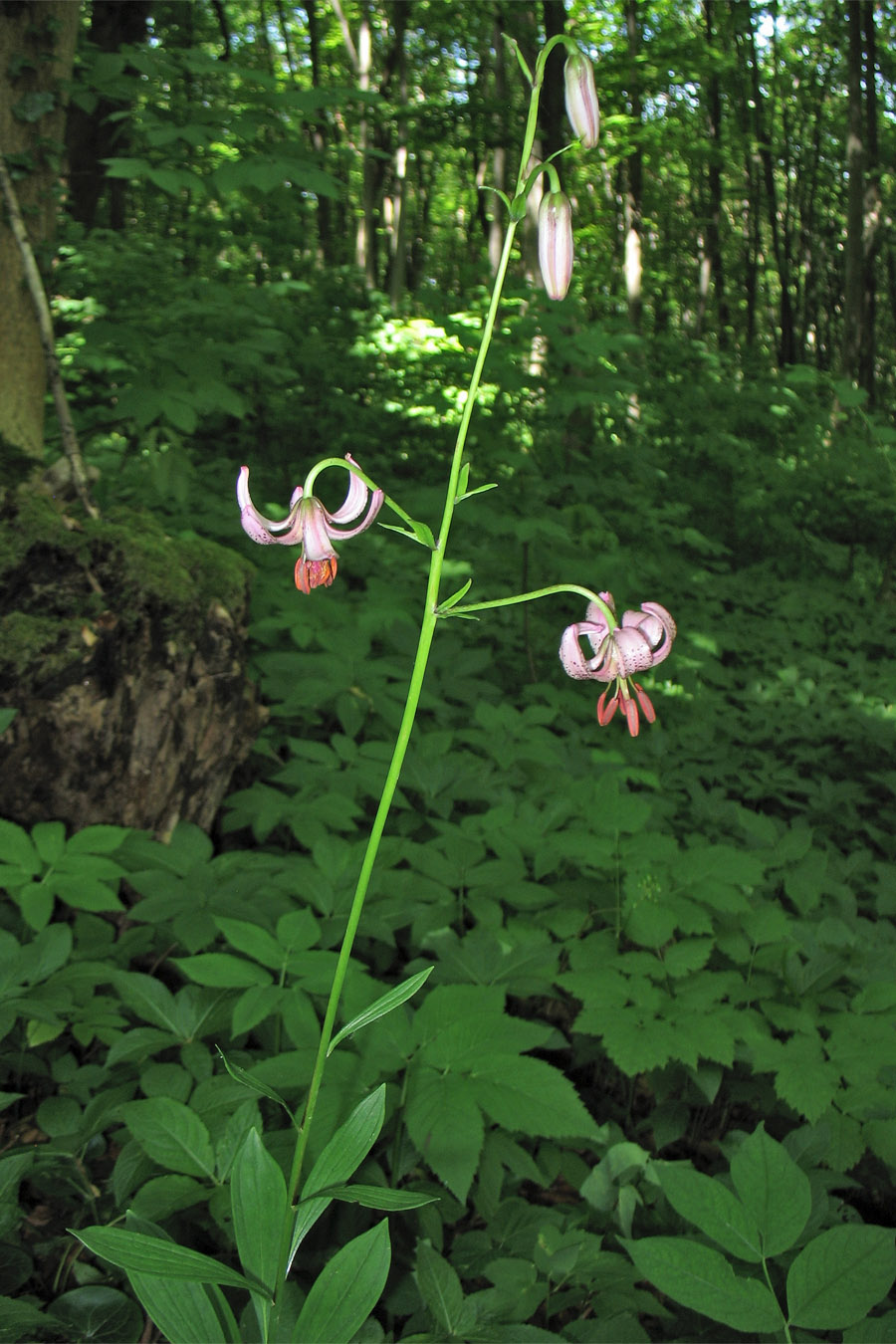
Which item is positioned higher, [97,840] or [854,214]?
[854,214]

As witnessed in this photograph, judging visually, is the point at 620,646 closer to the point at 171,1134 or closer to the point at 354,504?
the point at 354,504

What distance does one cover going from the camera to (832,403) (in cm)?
708

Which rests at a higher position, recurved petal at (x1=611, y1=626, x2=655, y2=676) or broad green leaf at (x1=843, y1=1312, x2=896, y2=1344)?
recurved petal at (x1=611, y1=626, x2=655, y2=676)

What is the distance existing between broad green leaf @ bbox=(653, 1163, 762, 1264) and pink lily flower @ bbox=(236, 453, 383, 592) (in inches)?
32.2

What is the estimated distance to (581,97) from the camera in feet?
3.44

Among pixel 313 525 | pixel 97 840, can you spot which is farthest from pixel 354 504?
pixel 97 840

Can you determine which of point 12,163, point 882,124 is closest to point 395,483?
point 12,163

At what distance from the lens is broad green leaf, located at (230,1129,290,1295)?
95cm

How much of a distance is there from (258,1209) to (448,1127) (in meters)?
0.30

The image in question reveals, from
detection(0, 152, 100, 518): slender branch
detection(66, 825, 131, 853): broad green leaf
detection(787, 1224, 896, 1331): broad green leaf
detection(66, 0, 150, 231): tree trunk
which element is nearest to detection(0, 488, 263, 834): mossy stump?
detection(0, 152, 100, 518): slender branch

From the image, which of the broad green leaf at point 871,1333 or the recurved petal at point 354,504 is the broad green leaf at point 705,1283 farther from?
the recurved petal at point 354,504

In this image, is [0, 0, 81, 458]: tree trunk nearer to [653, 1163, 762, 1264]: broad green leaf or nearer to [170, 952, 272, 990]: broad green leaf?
[170, 952, 272, 990]: broad green leaf

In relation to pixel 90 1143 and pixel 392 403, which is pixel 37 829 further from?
pixel 392 403

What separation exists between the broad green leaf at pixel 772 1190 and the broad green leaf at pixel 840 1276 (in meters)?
0.03
